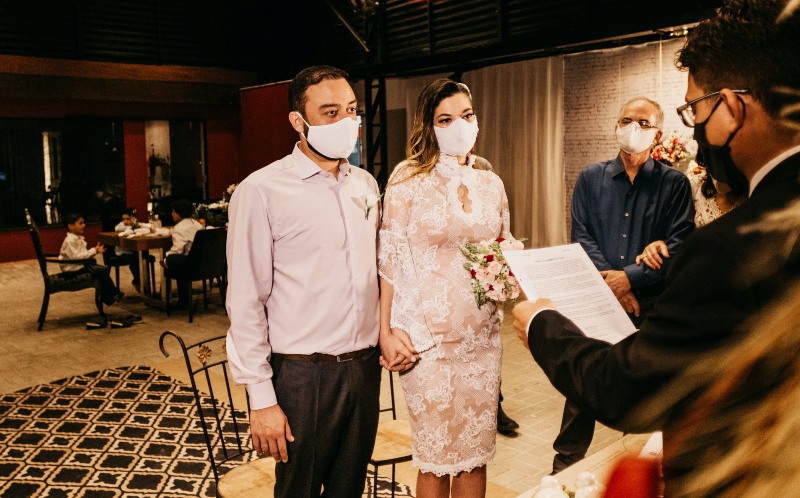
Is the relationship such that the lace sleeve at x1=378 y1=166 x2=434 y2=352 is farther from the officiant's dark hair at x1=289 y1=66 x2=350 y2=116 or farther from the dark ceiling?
the dark ceiling

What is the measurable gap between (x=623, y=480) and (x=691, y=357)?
0.69 ft

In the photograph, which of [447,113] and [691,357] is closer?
[691,357]

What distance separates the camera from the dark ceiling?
852cm

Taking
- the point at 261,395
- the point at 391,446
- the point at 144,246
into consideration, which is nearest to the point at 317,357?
the point at 261,395

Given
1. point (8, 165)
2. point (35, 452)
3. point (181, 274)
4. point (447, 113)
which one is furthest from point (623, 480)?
point (8, 165)

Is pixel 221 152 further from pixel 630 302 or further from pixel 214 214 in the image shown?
pixel 630 302

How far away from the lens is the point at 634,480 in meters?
1.00

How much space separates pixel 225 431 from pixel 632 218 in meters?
2.93

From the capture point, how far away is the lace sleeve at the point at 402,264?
2359mm

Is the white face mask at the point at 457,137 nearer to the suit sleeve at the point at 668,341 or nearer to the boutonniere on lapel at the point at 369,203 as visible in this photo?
the boutonniere on lapel at the point at 369,203

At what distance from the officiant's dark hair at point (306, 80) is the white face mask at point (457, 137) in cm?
51

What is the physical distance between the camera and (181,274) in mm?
7855

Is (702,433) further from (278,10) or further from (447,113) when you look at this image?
(278,10)

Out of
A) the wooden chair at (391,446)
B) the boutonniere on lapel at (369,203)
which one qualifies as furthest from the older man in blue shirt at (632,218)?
the boutonniere on lapel at (369,203)
